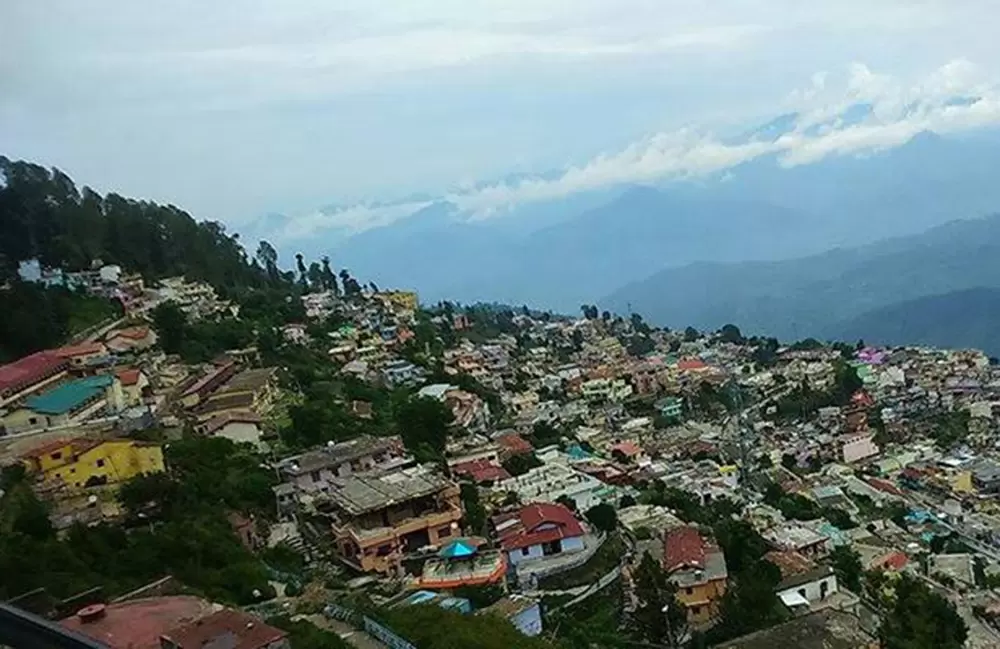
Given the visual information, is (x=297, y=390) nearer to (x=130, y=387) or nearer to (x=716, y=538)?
(x=130, y=387)

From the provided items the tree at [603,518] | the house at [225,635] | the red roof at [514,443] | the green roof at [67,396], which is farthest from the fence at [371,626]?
the red roof at [514,443]

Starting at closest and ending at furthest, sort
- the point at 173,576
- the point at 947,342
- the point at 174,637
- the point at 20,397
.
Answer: the point at 174,637
the point at 173,576
the point at 20,397
the point at 947,342

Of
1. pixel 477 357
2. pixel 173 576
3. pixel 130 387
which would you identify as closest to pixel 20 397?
pixel 130 387

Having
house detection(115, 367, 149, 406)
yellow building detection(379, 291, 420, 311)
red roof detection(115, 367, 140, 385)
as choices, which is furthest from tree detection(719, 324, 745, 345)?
red roof detection(115, 367, 140, 385)

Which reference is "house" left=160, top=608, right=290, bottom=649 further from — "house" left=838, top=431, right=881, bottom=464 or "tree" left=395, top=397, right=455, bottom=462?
"house" left=838, top=431, right=881, bottom=464

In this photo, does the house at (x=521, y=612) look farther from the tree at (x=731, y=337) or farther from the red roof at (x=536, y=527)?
the tree at (x=731, y=337)

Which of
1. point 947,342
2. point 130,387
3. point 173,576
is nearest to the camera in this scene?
point 173,576
